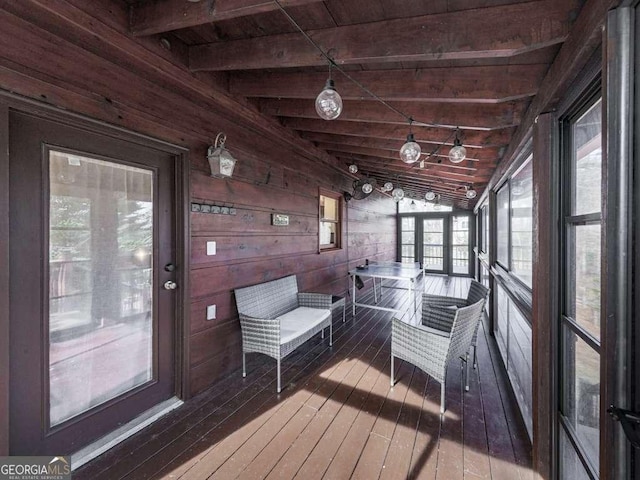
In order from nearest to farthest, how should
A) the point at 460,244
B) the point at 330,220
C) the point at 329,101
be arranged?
the point at 329,101 < the point at 330,220 < the point at 460,244

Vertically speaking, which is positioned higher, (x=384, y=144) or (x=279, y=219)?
(x=384, y=144)

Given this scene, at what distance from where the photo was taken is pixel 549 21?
1162 millimetres

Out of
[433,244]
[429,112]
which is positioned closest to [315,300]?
[429,112]

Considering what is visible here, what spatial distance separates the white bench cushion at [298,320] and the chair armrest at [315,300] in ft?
0.25

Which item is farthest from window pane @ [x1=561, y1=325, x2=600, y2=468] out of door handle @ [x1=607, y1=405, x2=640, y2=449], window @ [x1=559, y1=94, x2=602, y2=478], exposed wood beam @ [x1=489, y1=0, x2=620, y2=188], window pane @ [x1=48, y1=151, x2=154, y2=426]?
window pane @ [x1=48, y1=151, x2=154, y2=426]

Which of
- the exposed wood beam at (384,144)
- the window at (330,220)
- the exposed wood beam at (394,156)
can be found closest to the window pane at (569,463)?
the exposed wood beam at (384,144)

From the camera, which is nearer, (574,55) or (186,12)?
(574,55)

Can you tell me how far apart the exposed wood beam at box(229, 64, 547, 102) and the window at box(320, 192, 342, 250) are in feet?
7.44

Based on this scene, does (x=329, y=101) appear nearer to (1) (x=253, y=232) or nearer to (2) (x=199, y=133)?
(2) (x=199, y=133)

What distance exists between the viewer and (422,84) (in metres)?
1.82

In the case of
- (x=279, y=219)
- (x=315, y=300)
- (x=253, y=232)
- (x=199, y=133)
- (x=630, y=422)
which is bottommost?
(x=315, y=300)

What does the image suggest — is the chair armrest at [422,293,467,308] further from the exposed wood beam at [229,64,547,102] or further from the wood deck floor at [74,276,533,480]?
the exposed wood beam at [229,64,547,102]

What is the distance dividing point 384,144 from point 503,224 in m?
1.64

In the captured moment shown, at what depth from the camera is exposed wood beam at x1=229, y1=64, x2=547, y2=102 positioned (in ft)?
5.16
